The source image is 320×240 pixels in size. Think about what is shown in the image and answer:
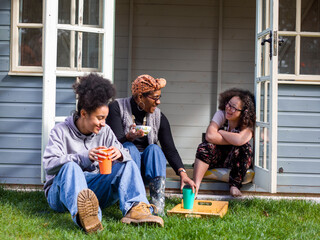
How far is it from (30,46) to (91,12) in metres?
0.64

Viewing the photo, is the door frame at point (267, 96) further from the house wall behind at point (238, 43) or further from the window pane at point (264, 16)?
the house wall behind at point (238, 43)

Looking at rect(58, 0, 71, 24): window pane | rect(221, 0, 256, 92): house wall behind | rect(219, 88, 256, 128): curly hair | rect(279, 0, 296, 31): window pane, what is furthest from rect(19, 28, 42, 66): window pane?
rect(221, 0, 256, 92): house wall behind

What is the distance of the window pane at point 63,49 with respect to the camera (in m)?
3.65

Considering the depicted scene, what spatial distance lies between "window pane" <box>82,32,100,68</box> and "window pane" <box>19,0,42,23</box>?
1.70 ft

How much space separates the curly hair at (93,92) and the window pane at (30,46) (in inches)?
49.7

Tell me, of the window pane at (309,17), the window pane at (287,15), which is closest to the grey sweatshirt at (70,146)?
the window pane at (287,15)

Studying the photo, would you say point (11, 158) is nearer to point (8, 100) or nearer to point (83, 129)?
point (8, 100)

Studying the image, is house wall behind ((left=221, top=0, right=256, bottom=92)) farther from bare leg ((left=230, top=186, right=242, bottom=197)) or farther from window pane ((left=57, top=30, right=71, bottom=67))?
window pane ((left=57, top=30, right=71, bottom=67))

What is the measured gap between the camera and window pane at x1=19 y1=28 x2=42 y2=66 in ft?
13.0

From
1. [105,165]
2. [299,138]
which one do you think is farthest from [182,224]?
[299,138]

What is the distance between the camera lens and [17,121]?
395 centimetres

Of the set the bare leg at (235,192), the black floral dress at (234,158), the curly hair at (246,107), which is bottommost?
the bare leg at (235,192)

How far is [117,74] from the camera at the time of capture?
20.2 ft

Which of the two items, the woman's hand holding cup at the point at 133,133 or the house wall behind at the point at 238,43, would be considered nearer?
the woman's hand holding cup at the point at 133,133
